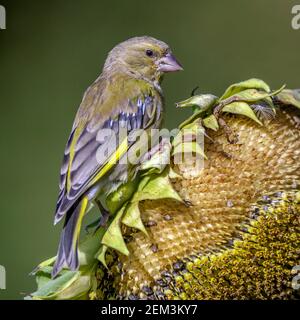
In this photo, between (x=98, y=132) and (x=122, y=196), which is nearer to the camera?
(x=122, y=196)

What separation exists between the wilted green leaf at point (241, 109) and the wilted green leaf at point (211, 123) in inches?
1.8

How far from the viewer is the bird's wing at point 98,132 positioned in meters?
2.69

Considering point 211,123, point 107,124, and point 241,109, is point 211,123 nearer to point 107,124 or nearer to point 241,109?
point 241,109

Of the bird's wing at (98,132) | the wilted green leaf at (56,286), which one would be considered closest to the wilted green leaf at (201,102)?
the bird's wing at (98,132)

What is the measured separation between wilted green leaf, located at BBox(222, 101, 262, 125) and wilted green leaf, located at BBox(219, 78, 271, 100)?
3 centimetres

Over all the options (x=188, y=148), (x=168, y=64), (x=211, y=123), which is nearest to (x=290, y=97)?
(x=211, y=123)

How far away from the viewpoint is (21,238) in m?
4.16

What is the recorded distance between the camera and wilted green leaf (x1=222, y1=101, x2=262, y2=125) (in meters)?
2.40

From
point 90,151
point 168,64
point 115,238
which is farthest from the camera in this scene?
point 168,64

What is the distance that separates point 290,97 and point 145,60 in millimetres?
1322

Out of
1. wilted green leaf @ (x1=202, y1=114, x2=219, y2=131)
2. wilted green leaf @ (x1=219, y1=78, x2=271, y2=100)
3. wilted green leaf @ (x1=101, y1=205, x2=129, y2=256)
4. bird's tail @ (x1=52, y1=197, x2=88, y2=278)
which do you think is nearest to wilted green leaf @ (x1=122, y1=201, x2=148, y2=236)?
wilted green leaf @ (x1=101, y1=205, x2=129, y2=256)

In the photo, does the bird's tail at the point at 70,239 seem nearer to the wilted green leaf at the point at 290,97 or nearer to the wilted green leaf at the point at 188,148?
the wilted green leaf at the point at 188,148

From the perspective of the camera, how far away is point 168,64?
3613 mm

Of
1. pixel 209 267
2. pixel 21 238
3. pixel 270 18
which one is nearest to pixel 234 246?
pixel 209 267
